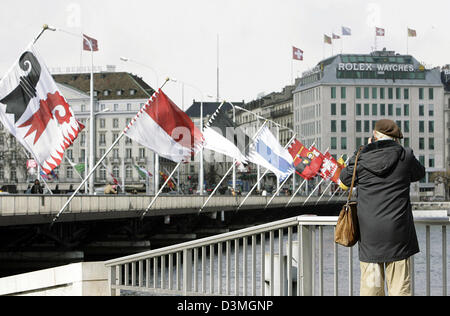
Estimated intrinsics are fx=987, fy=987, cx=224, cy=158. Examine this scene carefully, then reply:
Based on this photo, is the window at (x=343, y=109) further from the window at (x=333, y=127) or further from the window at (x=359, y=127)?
the window at (x=359, y=127)

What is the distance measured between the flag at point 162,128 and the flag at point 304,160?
31.6 metres

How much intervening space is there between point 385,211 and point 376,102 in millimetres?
140725

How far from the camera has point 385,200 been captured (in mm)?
7570

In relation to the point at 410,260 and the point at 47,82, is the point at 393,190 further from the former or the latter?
the point at 47,82

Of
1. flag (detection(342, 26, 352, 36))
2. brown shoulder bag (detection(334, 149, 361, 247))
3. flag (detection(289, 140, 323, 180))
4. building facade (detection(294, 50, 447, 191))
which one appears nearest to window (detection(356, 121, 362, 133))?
building facade (detection(294, 50, 447, 191))

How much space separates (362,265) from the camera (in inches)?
303

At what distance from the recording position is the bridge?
3234 cm

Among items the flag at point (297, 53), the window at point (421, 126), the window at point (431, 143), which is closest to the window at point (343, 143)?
the window at point (421, 126)

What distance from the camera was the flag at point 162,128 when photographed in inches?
1192

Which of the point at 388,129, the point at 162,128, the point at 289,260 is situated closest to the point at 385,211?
the point at 388,129

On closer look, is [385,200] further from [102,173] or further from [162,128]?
[102,173]

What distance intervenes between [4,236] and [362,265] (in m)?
36.0
